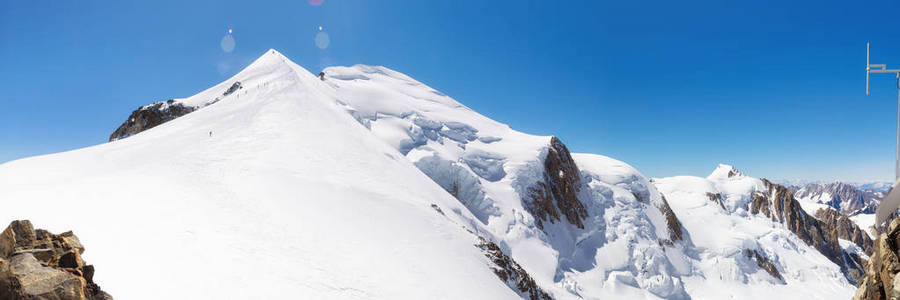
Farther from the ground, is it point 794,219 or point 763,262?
point 794,219

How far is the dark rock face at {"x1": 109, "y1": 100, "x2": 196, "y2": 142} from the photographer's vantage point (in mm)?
47594

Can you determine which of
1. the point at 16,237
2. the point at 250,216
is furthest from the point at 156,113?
the point at 16,237

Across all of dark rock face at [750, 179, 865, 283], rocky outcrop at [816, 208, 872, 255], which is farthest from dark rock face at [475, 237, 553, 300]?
rocky outcrop at [816, 208, 872, 255]

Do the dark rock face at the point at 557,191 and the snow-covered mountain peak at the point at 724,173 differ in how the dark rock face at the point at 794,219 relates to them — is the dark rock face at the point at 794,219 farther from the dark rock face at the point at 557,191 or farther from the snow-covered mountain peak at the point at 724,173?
the dark rock face at the point at 557,191

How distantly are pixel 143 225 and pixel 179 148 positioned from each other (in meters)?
12.1

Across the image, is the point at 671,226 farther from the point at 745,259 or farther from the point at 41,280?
the point at 41,280

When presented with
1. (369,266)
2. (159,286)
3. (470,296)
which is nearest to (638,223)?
(470,296)

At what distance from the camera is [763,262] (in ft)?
168

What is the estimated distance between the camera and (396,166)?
2794cm

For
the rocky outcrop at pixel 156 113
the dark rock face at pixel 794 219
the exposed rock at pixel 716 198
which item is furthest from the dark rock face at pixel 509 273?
the dark rock face at pixel 794 219

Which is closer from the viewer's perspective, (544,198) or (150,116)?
(544,198)

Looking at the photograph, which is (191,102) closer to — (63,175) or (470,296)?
(63,175)

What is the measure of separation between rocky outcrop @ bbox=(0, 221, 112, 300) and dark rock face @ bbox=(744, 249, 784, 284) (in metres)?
68.9

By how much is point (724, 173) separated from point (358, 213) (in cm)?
9728
